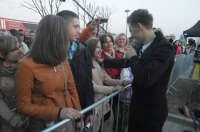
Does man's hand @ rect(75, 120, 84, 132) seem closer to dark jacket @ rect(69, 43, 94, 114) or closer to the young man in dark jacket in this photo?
the young man in dark jacket

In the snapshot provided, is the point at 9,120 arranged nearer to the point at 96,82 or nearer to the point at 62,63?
the point at 62,63

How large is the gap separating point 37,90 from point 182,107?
13.7ft

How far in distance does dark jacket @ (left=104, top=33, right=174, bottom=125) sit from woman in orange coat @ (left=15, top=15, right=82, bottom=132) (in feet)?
2.33

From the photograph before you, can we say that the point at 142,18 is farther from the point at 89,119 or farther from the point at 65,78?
the point at 89,119

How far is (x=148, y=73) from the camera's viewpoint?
5.46ft

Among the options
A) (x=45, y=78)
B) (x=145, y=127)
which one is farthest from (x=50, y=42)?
(x=145, y=127)

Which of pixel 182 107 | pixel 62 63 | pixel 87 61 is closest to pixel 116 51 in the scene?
pixel 87 61

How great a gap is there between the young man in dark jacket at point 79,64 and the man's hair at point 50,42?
462 mm

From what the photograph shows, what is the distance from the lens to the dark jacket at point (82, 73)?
2082 mm

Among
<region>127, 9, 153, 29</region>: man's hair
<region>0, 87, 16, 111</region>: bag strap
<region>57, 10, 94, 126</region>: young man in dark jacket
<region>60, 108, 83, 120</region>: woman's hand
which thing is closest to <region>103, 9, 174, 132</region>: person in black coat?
<region>127, 9, 153, 29</region>: man's hair

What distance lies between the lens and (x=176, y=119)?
414 cm

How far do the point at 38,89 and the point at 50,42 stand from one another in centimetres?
42

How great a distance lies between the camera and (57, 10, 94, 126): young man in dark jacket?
2082 millimetres

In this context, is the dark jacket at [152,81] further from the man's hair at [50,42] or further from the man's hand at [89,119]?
the man's hair at [50,42]
